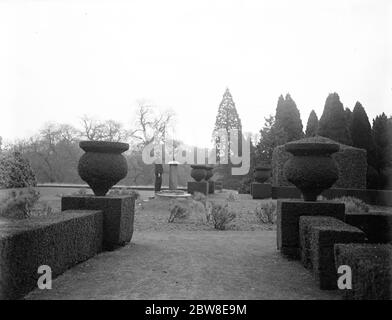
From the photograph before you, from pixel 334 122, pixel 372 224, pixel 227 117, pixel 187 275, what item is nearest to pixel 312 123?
pixel 334 122

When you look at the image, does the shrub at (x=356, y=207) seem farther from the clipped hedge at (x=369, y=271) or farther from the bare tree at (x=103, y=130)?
the bare tree at (x=103, y=130)

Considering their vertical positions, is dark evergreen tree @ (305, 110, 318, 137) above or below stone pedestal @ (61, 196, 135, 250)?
above

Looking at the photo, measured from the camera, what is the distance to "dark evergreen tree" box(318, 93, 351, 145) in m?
26.5

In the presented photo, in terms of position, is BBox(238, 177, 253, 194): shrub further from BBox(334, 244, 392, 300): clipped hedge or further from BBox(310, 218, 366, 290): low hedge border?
BBox(334, 244, 392, 300): clipped hedge

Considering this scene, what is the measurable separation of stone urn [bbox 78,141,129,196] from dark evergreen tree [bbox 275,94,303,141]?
91.9 ft

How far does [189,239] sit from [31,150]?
130 feet

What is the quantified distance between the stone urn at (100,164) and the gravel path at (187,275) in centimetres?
156

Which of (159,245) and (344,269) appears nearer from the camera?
(344,269)

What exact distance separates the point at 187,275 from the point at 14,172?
58.9 ft

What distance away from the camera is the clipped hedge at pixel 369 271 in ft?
11.1

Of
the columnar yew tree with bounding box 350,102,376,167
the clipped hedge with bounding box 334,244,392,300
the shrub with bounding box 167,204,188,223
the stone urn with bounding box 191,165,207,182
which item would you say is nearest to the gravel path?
the clipped hedge with bounding box 334,244,392,300

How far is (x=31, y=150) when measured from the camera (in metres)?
44.4
